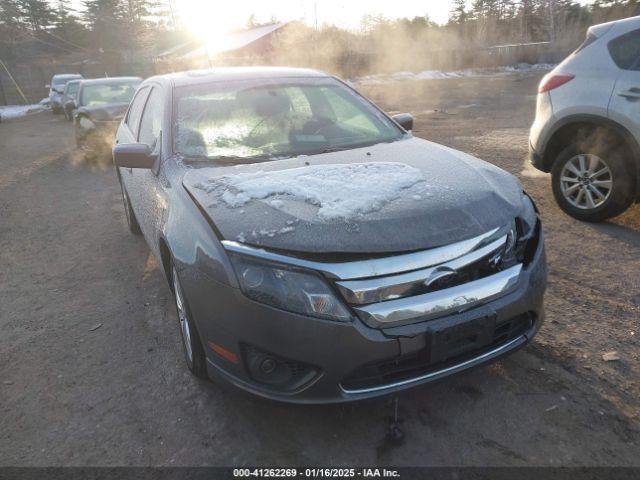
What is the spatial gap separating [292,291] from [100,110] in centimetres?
957

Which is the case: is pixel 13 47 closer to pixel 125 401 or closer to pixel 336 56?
pixel 336 56

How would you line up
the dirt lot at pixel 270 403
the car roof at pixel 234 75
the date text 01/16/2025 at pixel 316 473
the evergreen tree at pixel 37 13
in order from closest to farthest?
the date text 01/16/2025 at pixel 316 473 < the dirt lot at pixel 270 403 < the car roof at pixel 234 75 < the evergreen tree at pixel 37 13

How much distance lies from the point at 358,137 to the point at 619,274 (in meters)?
2.15

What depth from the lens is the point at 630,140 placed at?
13.4ft

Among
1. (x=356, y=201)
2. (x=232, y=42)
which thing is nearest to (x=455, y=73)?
(x=232, y=42)

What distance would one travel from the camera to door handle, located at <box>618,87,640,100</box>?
13.3 feet

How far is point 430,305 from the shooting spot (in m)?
1.94

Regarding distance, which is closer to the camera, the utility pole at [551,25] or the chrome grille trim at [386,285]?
the chrome grille trim at [386,285]

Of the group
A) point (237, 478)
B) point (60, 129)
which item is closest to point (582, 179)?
point (237, 478)

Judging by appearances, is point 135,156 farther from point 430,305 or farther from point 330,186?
point 430,305

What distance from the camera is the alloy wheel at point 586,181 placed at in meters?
4.32

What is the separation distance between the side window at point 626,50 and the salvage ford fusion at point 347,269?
2406mm

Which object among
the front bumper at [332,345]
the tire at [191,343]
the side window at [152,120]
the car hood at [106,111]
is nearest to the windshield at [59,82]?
the car hood at [106,111]

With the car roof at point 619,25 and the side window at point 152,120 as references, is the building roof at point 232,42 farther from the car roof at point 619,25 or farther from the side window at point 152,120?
the car roof at point 619,25
